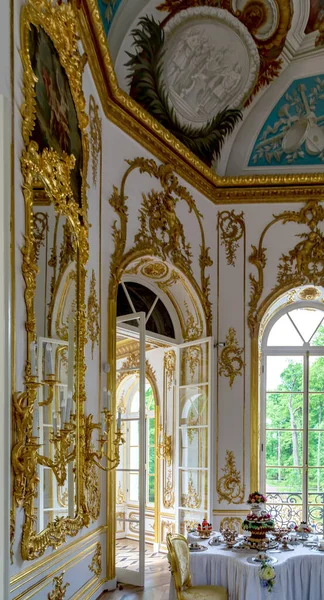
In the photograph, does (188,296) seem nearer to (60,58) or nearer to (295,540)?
(295,540)

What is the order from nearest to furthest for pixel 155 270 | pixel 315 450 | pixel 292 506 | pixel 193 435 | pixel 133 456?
pixel 155 270, pixel 193 435, pixel 292 506, pixel 315 450, pixel 133 456

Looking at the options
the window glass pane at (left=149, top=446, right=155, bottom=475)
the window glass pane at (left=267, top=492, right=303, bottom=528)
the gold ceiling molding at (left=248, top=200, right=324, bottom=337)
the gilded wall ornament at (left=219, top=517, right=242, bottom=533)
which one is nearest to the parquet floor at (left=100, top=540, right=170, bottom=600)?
the gilded wall ornament at (left=219, top=517, right=242, bottom=533)

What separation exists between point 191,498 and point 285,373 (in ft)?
7.36

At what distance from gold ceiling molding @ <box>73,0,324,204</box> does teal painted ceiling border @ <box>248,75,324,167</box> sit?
14.1 inches

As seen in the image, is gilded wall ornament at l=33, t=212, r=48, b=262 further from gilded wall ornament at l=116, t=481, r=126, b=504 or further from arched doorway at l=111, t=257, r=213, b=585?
gilded wall ornament at l=116, t=481, r=126, b=504

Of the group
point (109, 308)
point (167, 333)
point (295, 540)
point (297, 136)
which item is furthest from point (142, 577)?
point (297, 136)

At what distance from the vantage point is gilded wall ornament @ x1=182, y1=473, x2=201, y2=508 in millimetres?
7440

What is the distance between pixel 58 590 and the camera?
3.89m

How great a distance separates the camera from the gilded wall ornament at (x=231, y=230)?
26.5ft

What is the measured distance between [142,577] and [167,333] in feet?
10.1

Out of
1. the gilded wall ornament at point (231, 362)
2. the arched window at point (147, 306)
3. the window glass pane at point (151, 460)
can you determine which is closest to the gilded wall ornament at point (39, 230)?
the arched window at point (147, 306)

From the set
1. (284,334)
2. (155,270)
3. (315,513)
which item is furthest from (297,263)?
(315,513)

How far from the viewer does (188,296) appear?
776cm

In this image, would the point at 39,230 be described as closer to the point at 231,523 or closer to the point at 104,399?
the point at 104,399
